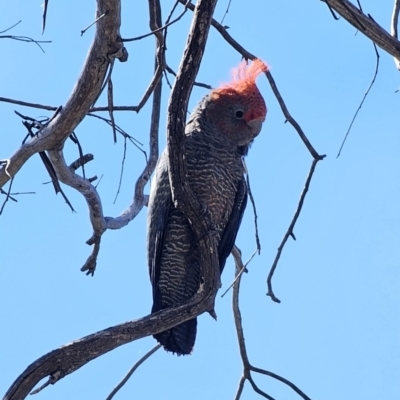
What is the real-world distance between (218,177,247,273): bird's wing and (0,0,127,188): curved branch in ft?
5.21

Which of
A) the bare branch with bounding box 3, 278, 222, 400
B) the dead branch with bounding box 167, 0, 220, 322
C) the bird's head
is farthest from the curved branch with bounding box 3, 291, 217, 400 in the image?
the bird's head

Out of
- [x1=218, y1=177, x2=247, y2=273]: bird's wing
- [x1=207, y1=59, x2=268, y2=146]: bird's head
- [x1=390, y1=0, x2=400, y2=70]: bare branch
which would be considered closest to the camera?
[x1=390, y1=0, x2=400, y2=70]: bare branch

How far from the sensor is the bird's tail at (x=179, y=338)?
14.1 ft

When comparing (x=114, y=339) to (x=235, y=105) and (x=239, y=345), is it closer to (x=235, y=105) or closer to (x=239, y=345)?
(x=239, y=345)

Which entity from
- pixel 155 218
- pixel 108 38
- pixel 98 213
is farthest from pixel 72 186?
pixel 108 38

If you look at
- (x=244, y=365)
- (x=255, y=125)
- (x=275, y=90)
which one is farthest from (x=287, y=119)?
(x=244, y=365)

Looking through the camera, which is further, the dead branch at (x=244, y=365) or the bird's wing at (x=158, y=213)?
the bird's wing at (x=158, y=213)

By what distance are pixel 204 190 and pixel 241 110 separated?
682 mm

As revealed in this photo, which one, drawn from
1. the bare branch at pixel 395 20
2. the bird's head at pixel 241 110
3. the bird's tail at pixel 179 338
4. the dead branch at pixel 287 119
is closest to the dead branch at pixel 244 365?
the dead branch at pixel 287 119

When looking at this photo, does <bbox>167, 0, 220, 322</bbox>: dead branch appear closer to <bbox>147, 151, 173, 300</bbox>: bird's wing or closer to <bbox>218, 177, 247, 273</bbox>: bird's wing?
<bbox>147, 151, 173, 300</bbox>: bird's wing

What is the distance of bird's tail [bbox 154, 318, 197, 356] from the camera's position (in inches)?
169

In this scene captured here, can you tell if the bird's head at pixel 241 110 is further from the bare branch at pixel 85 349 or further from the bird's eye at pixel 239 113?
the bare branch at pixel 85 349

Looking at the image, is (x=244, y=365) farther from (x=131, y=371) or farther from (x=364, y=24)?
(x=364, y=24)

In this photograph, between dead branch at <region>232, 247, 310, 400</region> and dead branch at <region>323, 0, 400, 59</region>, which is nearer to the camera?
dead branch at <region>323, 0, 400, 59</region>
